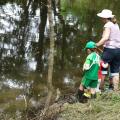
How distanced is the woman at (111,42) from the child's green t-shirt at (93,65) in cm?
21

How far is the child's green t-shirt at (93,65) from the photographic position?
768 centimetres

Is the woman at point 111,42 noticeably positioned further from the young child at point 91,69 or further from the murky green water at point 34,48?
the murky green water at point 34,48

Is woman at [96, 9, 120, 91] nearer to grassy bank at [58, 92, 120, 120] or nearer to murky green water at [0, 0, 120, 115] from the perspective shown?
grassy bank at [58, 92, 120, 120]

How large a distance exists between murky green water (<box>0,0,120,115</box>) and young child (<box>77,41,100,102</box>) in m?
1.35

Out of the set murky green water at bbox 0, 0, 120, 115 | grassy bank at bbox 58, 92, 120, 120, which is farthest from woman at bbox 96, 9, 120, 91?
murky green water at bbox 0, 0, 120, 115

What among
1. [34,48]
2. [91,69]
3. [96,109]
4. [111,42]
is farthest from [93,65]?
[34,48]

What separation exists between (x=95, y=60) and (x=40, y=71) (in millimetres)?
3435

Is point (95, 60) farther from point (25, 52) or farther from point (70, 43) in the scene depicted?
point (70, 43)

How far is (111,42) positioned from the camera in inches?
315

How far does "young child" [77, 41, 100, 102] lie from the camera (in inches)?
303

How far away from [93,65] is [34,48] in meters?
5.24

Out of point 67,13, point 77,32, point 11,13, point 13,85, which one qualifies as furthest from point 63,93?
point 67,13

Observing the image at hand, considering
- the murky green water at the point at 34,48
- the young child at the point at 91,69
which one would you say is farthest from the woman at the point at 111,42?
the murky green water at the point at 34,48

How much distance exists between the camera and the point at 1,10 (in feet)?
59.6
